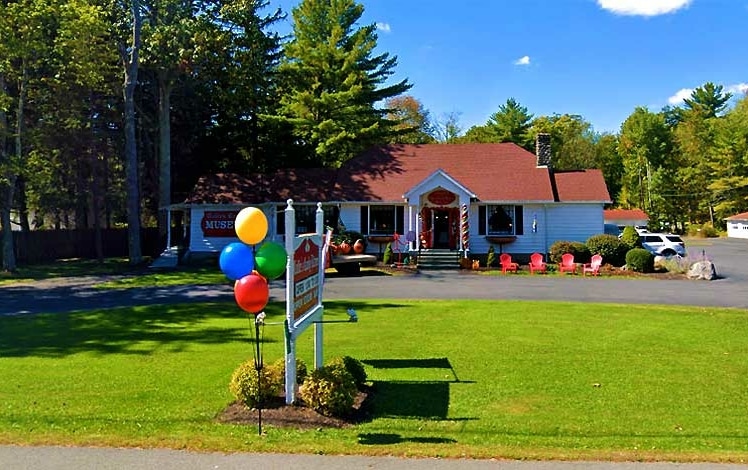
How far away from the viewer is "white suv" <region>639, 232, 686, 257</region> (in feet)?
105

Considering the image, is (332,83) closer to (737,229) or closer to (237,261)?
(237,261)

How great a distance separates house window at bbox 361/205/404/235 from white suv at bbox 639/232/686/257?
1198 cm

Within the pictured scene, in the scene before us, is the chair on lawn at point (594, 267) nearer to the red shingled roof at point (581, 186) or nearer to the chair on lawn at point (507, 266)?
the chair on lawn at point (507, 266)

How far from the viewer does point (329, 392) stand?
6.84m

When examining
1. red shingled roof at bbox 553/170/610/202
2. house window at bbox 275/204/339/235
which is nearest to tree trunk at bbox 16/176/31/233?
house window at bbox 275/204/339/235

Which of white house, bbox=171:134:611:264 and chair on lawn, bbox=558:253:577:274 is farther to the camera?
white house, bbox=171:134:611:264

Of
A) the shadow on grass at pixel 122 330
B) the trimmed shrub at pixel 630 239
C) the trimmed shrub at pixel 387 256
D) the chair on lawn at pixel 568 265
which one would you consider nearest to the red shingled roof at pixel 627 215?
the trimmed shrub at pixel 630 239

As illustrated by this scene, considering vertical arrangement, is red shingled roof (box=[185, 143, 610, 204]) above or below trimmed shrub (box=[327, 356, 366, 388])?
above

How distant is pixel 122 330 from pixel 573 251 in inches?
807

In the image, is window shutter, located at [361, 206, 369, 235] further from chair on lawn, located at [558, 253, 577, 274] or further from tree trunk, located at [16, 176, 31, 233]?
tree trunk, located at [16, 176, 31, 233]

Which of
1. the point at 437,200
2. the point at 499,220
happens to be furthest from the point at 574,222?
the point at 437,200

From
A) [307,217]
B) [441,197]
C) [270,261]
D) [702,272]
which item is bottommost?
[702,272]

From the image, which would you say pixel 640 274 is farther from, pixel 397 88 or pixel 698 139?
pixel 698 139

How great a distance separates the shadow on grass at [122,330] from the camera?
438 inches
